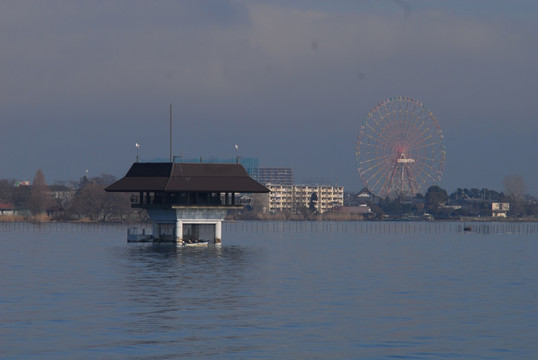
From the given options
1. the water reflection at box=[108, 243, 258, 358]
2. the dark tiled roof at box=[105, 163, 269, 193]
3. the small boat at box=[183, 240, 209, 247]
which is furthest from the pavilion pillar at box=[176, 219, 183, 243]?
the water reflection at box=[108, 243, 258, 358]

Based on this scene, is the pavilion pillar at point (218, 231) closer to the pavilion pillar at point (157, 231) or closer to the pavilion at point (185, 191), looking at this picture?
the pavilion at point (185, 191)

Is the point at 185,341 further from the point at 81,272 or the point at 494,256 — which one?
the point at 494,256

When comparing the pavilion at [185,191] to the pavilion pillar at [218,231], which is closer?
the pavilion at [185,191]

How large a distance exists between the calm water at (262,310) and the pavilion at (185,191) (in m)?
18.4

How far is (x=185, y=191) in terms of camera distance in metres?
110

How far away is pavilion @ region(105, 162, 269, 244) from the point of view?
362 ft

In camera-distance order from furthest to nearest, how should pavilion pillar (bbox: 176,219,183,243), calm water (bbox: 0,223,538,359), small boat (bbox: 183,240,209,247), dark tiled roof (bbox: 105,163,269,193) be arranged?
small boat (bbox: 183,240,209,247), pavilion pillar (bbox: 176,219,183,243), dark tiled roof (bbox: 105,163,269,193), calm water (bbox: 0,223,538,359)

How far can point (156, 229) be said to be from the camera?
382 ft

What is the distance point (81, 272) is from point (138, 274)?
19.3 feet

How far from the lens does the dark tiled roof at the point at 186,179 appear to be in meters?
111

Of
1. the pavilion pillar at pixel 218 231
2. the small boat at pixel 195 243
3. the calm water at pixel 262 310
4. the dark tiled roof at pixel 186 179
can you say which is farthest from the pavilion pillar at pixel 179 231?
the calm water at pixel 262 310

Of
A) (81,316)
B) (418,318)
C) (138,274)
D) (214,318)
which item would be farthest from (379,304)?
(138,274)

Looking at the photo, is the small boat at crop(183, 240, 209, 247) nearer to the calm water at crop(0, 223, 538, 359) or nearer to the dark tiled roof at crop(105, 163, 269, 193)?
the dark tiled roof at crop(105, 163, 269, 193)

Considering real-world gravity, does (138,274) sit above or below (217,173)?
below
